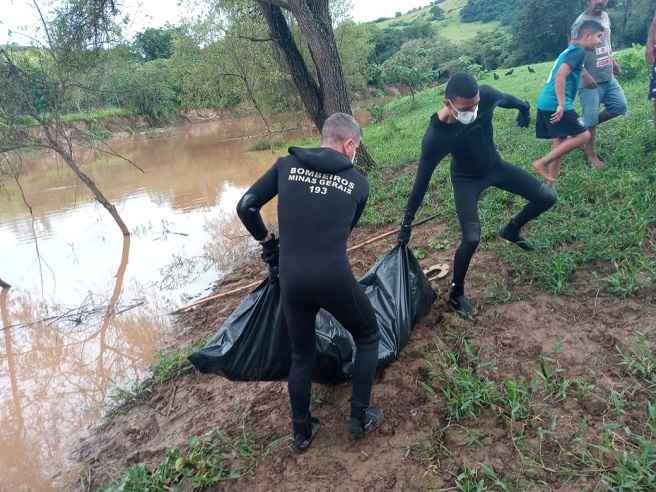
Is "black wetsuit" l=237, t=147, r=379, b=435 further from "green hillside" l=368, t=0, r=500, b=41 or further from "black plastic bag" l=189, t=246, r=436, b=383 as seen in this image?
"green hillside" l=368, t=0, r=500, b=41

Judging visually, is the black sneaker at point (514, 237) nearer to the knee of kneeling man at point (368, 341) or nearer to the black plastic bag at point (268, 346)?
the black plastic bag at point (268, 346)

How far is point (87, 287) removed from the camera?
677 cm

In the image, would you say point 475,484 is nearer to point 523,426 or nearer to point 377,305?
point 523,426

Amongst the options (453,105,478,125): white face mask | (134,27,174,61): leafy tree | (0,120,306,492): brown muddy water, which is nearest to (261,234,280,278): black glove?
(453,105,478,125): white face mask

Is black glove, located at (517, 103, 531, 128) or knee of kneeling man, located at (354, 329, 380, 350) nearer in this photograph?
knee of kneeling man, located at (354, 329, 380, 350)

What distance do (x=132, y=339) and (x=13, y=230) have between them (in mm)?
6832

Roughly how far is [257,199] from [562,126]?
3632mm

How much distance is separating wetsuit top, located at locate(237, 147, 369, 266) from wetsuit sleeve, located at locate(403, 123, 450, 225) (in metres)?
1.17

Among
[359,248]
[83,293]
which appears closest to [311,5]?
[359,248]

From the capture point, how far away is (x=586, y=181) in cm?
472


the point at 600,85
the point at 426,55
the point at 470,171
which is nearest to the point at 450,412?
the point at 470,171

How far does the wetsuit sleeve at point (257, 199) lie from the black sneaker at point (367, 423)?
1148 mm

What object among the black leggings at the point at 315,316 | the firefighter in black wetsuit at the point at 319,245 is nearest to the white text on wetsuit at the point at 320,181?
the firefighter in black wetsuit at the point at 319,245

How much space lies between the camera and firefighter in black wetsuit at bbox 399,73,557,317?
10.2 ft
